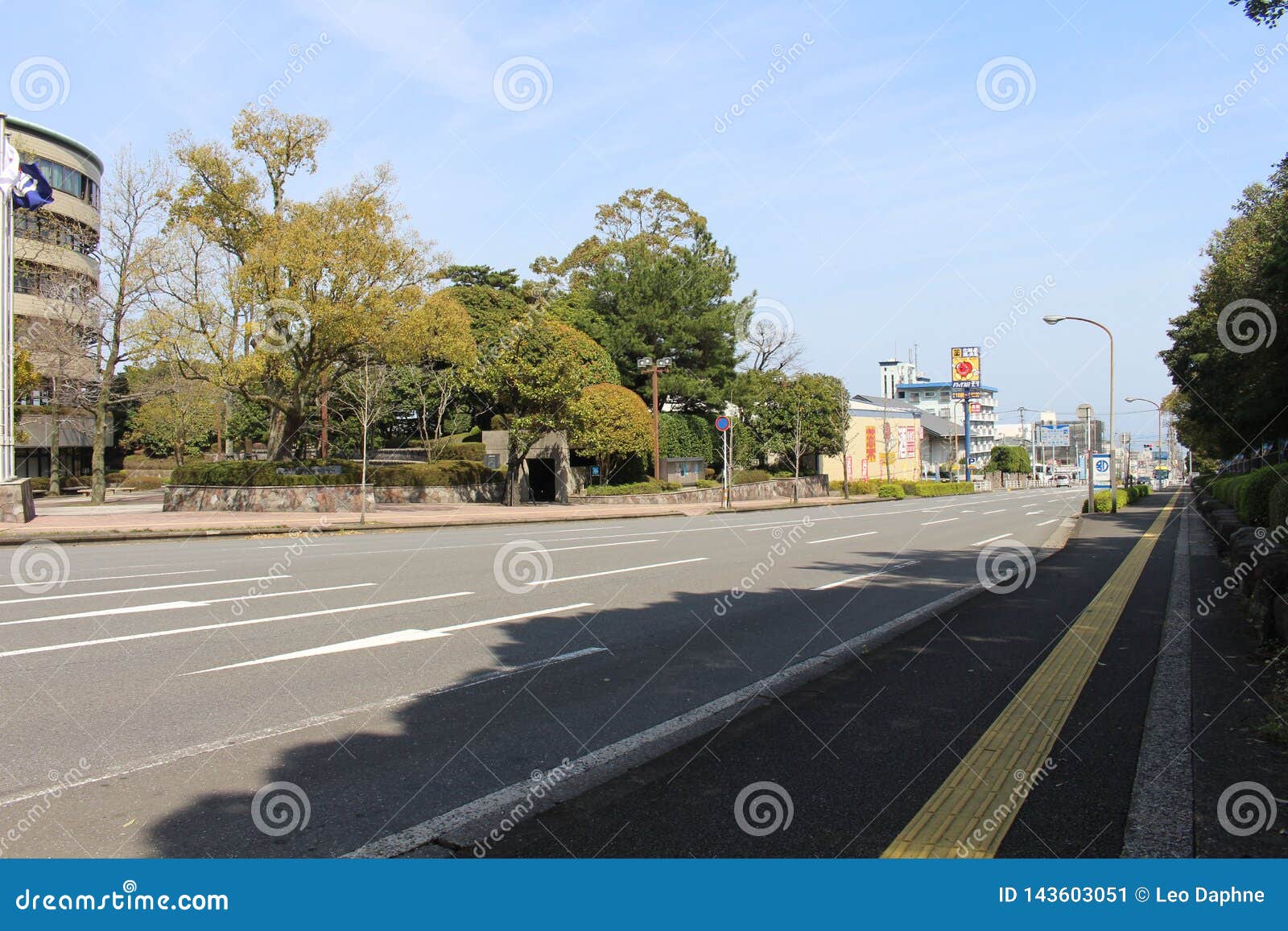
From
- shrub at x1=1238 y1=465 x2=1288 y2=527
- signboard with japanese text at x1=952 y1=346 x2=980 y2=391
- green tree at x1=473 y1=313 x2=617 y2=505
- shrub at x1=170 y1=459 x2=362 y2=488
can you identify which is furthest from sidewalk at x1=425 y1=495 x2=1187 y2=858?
signboard with japanese text at x1=952 y1=346 x2=980 y2=391

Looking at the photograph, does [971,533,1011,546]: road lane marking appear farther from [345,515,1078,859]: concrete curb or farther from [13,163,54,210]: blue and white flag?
[13,163,54,210]: blue and white flag

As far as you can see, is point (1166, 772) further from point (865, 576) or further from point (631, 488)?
point (631, 488)

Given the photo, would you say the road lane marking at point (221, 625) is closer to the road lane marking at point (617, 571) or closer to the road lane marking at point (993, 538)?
the road lane marking at point (617, 571)

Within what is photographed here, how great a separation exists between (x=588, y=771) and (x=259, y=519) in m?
23.9

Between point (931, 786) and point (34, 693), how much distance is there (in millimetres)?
5843

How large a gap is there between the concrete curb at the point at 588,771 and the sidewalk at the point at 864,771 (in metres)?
0.09

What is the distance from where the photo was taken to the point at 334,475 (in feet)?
102

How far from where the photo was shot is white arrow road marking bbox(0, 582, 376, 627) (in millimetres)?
8516

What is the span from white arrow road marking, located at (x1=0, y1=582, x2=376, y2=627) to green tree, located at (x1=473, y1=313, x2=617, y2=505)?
22.7 m

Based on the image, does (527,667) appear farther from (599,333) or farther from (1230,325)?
(599,333)

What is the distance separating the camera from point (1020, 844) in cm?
372

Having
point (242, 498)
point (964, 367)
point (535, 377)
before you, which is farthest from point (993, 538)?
point (964, 367)

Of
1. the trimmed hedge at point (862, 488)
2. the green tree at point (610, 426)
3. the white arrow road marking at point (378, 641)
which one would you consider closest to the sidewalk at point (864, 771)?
the white arrow road marking at point (378, 641)

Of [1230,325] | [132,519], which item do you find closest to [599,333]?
[132,519]
